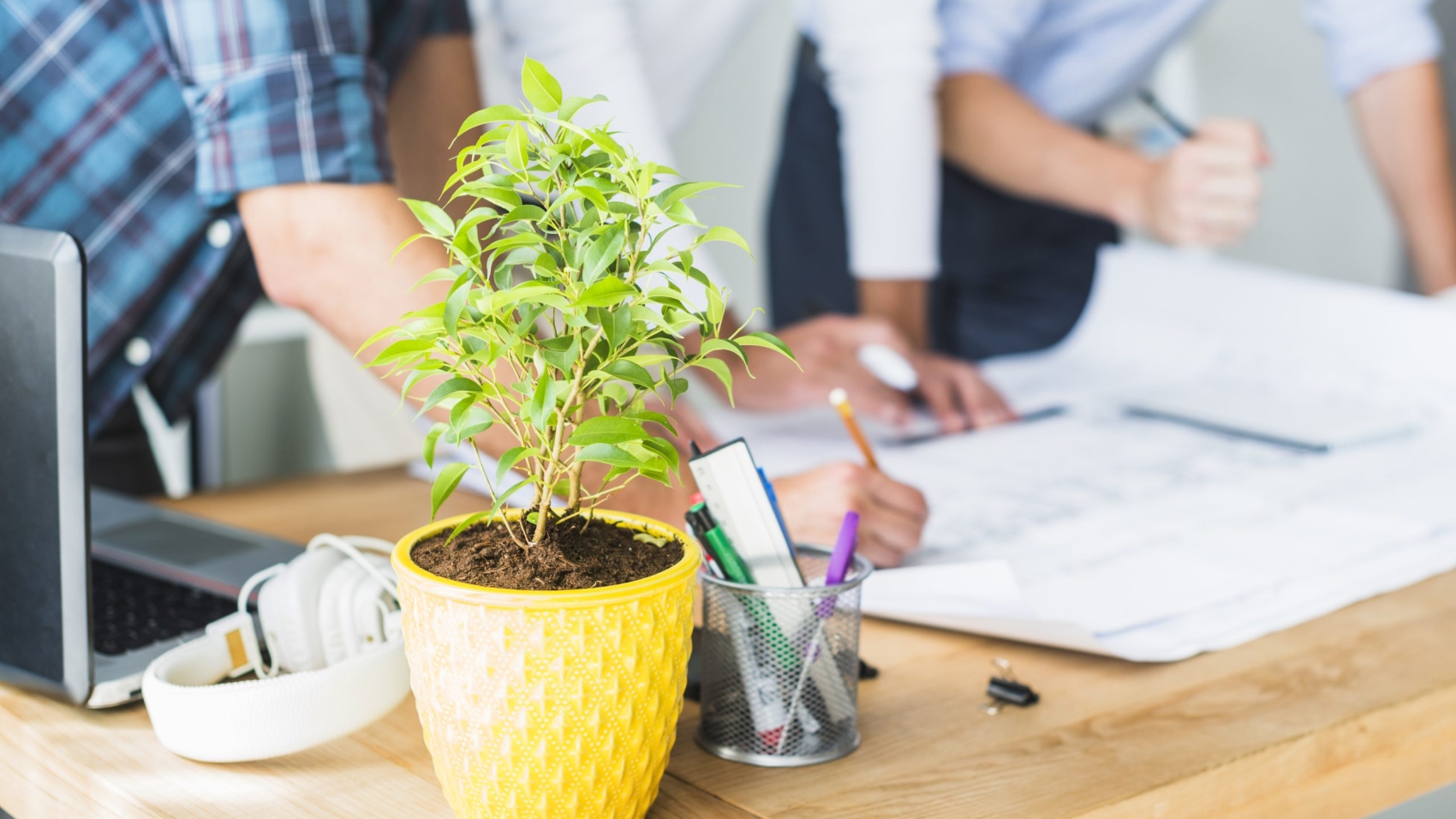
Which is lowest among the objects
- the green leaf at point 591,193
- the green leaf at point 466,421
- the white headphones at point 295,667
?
the white headphones at point 295,667

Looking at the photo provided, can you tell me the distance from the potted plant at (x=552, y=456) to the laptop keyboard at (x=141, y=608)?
0.23m

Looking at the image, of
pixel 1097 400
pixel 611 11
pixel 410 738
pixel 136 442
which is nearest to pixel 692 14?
pixel 611 11

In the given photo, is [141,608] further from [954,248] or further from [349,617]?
[954,248]

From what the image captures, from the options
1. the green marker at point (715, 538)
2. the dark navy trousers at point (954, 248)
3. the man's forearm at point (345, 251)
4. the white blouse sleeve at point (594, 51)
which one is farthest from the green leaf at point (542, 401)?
the dark navy trousers at point (954, 248)

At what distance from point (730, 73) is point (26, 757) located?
2.25 meters

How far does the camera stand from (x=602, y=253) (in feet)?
1.29

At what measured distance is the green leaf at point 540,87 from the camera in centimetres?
40

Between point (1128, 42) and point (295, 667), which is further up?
point (1128, 42)

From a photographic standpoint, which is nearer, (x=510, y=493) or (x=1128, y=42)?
(x=510, y=493)

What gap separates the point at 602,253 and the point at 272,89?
35cm

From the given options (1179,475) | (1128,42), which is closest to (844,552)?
(1179,475)

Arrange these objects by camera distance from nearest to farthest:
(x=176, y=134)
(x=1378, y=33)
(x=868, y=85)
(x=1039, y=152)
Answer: (x=176, y=134), (x=868, y=85), (x=1039, y=152), (x=1378, y=33)

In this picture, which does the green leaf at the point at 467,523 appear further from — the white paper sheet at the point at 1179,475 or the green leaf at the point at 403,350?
the white paper sheet at the point at 1179,475

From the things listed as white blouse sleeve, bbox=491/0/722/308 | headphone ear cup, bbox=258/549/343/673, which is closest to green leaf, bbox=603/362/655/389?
headphone ear cup, bbox=258/549/343/673
